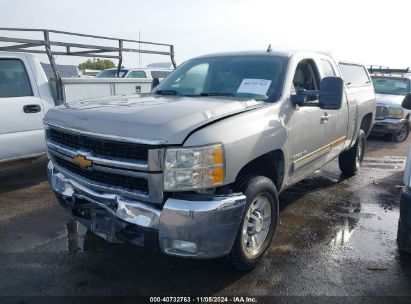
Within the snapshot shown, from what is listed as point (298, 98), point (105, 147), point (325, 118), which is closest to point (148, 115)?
point (105, 147)

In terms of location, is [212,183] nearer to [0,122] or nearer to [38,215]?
[38,215]

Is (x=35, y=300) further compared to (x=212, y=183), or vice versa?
(x=35, y=300)

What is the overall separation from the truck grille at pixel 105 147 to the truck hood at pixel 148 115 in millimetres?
75

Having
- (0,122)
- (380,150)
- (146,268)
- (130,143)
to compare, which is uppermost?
(130,143)

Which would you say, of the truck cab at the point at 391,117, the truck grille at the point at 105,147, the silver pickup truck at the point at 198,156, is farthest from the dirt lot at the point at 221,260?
the truck cab at the point at 391,117

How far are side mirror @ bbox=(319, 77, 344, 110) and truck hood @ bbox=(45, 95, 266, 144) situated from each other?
628mm

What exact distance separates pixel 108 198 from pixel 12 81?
3.37 m

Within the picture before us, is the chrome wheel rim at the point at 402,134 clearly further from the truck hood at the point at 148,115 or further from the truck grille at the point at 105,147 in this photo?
the truck grille at the point at 105,147

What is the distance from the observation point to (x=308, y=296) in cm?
297

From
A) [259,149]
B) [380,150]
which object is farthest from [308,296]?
[380,150]

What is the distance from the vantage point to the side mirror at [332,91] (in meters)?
3.53

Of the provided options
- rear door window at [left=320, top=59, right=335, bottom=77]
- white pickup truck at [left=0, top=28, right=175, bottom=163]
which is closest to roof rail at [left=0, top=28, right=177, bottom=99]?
white pickup truck at [left=0, top=28, right=175, bottom=163]

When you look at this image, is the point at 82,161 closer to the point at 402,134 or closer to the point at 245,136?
the point at 245,136

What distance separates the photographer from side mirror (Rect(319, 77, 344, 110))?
3528 millimetres
